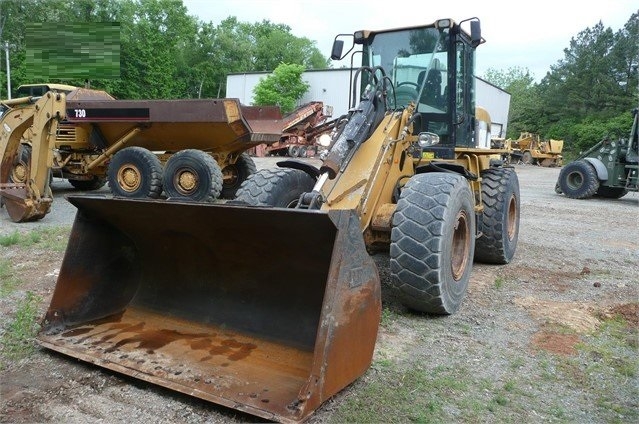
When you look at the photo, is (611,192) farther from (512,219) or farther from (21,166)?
(21,166)

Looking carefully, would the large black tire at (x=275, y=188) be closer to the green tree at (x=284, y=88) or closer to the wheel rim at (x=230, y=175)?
the wheel rim at (x=230, y=175)

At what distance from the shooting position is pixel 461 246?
4.38 m

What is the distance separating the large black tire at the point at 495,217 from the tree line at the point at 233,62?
99.6 feet

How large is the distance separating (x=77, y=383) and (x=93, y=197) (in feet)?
3.70

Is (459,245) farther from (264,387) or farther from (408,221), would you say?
(264,387)

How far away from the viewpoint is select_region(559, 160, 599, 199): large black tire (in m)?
14.2

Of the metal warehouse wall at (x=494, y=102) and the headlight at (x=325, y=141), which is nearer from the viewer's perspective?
the headlight at (x=325, y=141)

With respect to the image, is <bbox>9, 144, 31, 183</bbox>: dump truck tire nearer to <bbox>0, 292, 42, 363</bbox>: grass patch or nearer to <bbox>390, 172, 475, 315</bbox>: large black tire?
<bbox>0, 292, 42, 363</bbox>: grass patch

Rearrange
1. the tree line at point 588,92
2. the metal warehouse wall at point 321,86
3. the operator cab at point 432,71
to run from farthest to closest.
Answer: the tree line at point 588,92 < the metal warehouse wall at point 321,86 < the operator cab at point 432,71

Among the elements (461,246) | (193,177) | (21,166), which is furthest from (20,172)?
(461,246)

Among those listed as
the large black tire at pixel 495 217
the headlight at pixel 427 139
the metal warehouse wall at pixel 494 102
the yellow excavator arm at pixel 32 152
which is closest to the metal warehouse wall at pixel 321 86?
the metal warehouse wall at pixel 494 102

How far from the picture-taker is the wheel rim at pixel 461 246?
167 inches

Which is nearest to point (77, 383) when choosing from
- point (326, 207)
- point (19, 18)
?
point (326, 207)

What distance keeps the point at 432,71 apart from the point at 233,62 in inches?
2050
